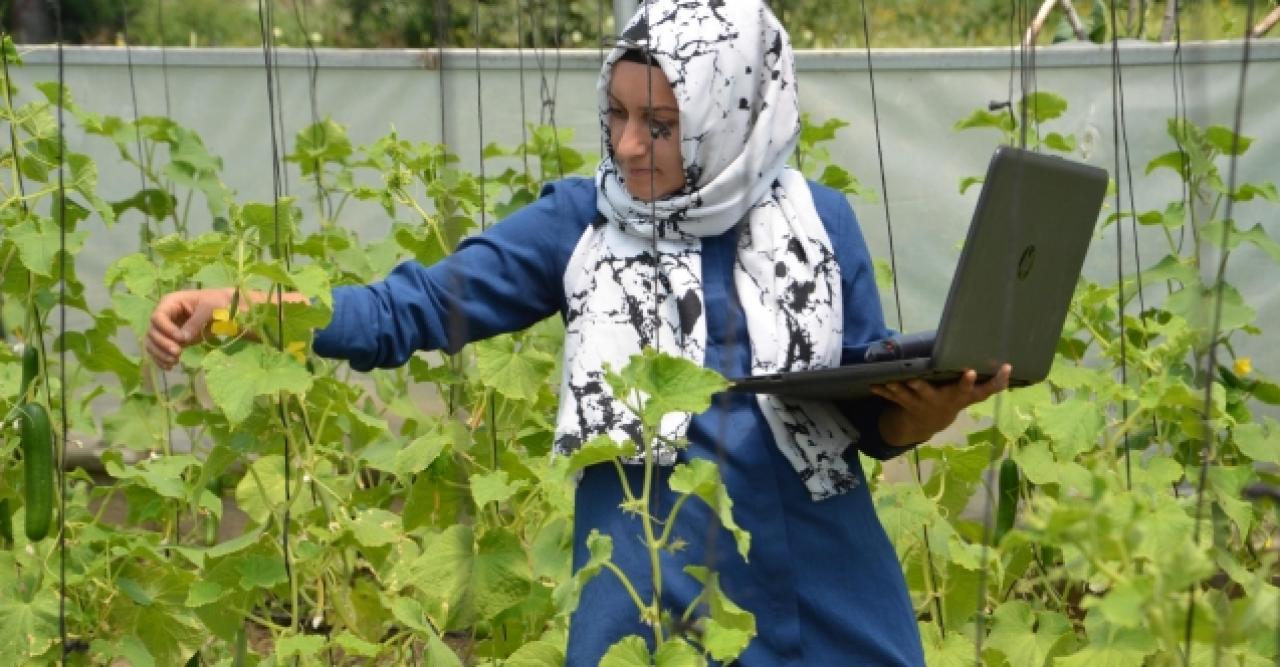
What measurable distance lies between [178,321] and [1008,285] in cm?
78

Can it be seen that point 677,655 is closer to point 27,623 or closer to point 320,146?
point 27,623

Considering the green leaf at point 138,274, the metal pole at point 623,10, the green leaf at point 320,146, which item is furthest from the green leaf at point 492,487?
the green leaf at point 320,146

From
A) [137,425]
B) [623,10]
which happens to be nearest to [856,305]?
[623,10]

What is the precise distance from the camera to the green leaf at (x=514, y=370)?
7.89ft

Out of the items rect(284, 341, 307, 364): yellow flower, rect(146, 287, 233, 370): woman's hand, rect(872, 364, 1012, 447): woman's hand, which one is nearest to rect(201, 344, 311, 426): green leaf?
rect(284, 341, 307, 364): yellow flower

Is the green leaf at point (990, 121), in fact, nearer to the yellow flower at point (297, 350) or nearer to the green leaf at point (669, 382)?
the yellow flower at point (297, 350)

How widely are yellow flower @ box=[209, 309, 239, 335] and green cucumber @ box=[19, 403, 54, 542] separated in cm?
39

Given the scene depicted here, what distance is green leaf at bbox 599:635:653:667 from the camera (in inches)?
73.3

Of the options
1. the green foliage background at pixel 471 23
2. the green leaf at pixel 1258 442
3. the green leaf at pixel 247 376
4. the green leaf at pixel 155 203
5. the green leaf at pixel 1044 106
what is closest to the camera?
the green leaf at pixel 247 376

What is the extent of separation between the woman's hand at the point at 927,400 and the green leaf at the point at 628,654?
319mm

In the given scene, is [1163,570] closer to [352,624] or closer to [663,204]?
[663,204]

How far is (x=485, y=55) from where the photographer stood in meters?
4.48

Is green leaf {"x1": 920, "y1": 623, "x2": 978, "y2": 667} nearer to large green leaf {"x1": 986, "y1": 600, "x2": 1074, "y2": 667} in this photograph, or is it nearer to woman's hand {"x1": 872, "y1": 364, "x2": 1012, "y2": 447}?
large green leaf {"x1": 986, "y1": 600, "x2": 1074, "y2": 667}

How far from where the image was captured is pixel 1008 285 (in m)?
1.78
